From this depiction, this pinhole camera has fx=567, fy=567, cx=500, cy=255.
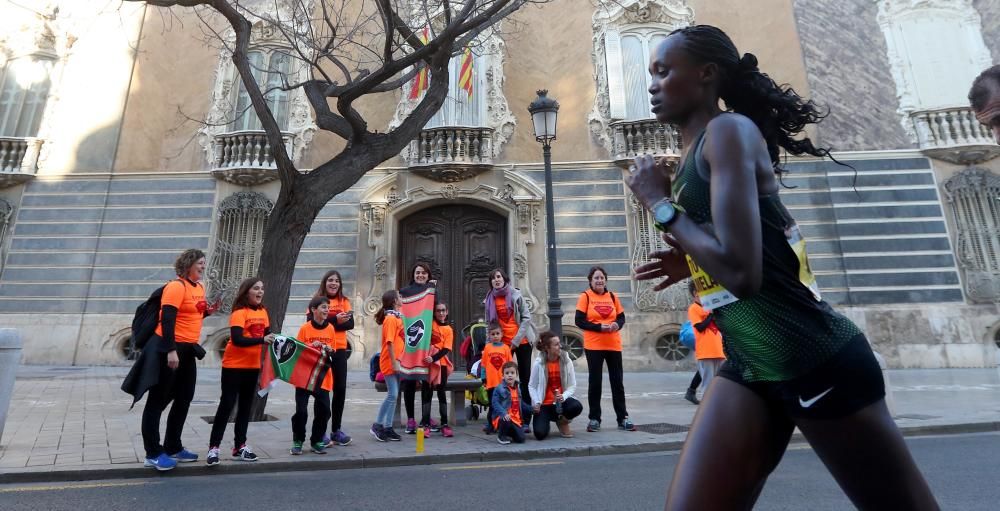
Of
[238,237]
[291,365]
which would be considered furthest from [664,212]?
[238,237]

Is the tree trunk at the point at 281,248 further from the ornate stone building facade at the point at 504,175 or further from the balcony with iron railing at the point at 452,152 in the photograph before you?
the balcony with iron railing at the point at 452,152

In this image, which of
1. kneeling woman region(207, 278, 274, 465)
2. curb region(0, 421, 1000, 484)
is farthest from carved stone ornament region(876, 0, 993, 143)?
kneeling woman region(207, 278, 274, 465)

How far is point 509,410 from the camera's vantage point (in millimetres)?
6207

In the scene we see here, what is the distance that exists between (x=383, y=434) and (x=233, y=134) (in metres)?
11.8

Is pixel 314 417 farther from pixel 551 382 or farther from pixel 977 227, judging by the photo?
pixel 977 227

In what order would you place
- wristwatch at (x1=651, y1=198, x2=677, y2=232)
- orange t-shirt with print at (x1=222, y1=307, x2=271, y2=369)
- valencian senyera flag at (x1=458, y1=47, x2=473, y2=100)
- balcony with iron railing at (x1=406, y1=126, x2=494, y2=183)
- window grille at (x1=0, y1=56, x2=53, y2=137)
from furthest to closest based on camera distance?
window grille at (x1=0, y1=56, x2=53, y2=137)
valencian senyera flag at (x1=458, y1=47, x2=473, y2=100)
balcony with iron railing at (x1=406, y1=126, x2=494, y2=183)
orange t-shirt with print at (x1=222, y1=307, x2=271, y2=369)
wristwatch at (x1=651, y1=198, x2=677, y2=232)

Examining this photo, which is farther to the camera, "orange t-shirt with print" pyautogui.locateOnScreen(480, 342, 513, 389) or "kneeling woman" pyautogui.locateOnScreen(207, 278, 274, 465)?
"orange t-shirt with print" pyautogui.locateOnScreen(480, 342, 513, 389)

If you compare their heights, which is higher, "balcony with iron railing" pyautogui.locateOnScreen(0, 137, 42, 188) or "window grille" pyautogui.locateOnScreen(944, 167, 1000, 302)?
"balcony with iron railing" pyautogui.locateOnScreen(0, 137, 42, 188)

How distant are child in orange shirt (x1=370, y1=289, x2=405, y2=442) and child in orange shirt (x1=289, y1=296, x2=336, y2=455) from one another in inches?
28.7

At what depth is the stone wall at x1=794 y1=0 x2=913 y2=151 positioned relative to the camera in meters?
15.2

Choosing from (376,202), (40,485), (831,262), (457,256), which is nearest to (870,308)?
(831,262)

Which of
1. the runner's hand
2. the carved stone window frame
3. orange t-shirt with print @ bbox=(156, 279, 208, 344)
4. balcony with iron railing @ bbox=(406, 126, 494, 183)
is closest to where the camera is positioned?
the runner's hand

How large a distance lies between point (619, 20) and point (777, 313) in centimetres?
1625

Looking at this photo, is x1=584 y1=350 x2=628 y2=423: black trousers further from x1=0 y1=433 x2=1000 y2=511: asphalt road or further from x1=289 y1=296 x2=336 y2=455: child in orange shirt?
x1=289 y1=296 x2=336 y2=455: child in orange shirt
